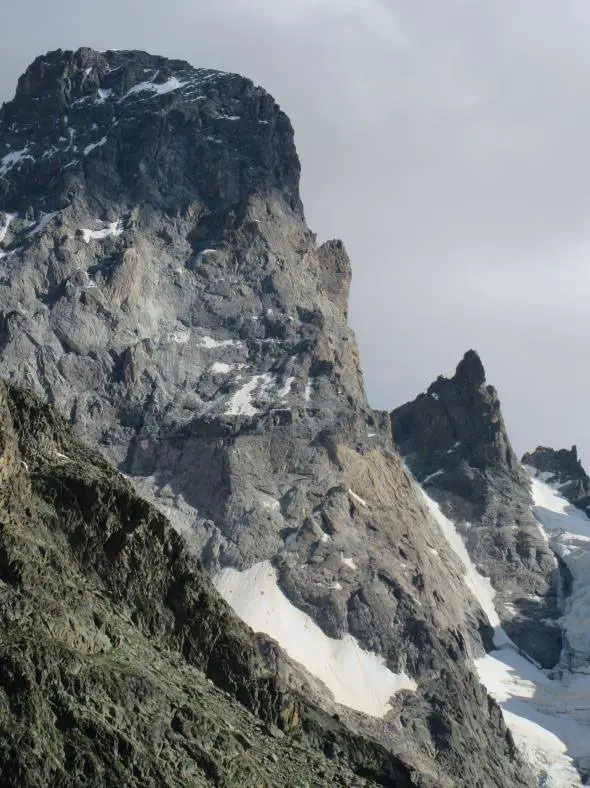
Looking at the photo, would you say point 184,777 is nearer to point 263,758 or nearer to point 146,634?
point 263,758

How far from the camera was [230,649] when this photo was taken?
10669cm

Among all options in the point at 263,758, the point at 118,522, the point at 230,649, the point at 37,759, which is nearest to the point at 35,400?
the point at 118,522

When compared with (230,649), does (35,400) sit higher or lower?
higher

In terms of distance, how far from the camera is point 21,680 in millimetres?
83000

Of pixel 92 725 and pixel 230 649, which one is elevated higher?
pixel 230 649

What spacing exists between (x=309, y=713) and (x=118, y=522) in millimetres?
18426

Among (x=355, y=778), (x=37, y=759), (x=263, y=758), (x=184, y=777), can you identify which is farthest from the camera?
(x=355, y=778)

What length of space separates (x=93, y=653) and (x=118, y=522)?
573 inches

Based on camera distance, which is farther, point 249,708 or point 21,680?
point 249,708

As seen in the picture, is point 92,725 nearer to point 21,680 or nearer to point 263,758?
point 21,680

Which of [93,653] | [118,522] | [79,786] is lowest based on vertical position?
[79,786]

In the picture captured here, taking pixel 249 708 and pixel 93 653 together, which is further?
pixel 249 708

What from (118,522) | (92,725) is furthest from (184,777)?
(118,522)

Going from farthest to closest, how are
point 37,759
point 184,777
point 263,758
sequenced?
point 263,758 < point 184,777 < point 37,759
